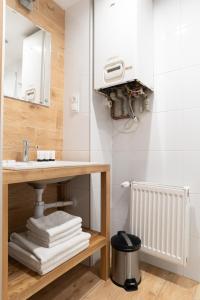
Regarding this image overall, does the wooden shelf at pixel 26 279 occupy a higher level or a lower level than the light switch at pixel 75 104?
lower

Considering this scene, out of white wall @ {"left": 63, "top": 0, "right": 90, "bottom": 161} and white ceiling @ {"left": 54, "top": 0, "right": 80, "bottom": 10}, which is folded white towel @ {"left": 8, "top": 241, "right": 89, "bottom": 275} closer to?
white wall @ {"left": 63, "top": 0, "right": 90, "bottom": 161}

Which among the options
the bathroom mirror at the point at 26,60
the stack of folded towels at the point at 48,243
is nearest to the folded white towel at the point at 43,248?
the stack of folded towels at the point at 48,243

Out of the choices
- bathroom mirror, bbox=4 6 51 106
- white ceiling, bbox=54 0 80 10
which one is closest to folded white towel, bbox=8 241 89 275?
bathroom mirror, bbox=4 6 51 106

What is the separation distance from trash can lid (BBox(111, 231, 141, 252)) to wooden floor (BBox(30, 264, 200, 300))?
0.79 ft

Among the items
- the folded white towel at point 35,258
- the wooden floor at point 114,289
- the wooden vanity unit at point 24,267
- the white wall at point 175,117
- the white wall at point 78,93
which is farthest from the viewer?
the white wall at point 78,93

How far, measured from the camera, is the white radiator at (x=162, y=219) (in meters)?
1.25

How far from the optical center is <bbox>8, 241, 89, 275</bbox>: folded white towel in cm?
93

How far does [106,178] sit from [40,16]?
1307 millimetres

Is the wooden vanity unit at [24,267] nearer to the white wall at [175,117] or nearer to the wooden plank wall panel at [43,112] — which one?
the white wall at [175,117]

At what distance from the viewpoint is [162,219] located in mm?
1332

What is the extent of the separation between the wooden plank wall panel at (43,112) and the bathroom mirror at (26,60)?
0.05 metres

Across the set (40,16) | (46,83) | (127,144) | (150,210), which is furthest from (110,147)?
(40,16)

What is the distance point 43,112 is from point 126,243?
43.5 inches

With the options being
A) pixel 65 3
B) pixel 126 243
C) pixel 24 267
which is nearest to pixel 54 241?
pixel 24 267
